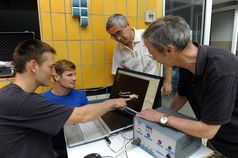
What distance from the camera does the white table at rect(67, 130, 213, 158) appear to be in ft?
2.93

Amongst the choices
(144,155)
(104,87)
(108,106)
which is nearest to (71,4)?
(104,87)

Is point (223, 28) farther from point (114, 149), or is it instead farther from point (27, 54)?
point (27, 54)

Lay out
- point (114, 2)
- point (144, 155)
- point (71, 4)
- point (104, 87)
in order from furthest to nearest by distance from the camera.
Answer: point (104, 87) < point (114, 2) < point (71, 4) < point (144, 155)

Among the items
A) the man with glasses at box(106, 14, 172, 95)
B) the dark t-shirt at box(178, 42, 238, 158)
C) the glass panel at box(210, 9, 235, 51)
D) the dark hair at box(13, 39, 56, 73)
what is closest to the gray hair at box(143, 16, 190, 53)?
the dark t-shirt at box(178, 42, 238, 158)

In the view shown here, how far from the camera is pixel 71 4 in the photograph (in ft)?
5.05

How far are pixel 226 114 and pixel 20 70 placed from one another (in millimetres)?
997

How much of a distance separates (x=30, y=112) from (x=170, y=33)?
28.4 inches

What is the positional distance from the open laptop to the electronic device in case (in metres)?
0.19

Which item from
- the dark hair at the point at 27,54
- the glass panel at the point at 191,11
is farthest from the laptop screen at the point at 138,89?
the glass panel at the point at 191,11

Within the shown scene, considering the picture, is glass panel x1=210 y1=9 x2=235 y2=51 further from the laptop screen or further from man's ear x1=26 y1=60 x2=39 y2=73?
man's ear x1=26 y1=60 x2=39 y2=73

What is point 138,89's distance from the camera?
1.20 metres

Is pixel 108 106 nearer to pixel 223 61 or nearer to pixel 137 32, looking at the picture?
pixel 223 61

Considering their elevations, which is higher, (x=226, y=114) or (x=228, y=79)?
(x=228, y=79)

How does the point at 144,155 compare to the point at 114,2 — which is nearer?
the point at 144,155
